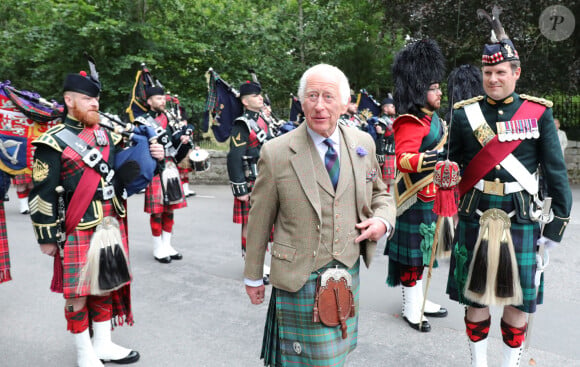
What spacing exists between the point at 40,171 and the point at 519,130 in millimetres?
2969

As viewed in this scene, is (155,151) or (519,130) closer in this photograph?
(519,130)

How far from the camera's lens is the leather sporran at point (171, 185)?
19.8 ft

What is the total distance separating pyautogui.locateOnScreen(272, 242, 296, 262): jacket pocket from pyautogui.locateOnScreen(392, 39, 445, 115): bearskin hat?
2.17 m

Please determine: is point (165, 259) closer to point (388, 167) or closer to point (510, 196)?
point (510, 196)

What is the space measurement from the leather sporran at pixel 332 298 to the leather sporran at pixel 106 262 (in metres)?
1.64

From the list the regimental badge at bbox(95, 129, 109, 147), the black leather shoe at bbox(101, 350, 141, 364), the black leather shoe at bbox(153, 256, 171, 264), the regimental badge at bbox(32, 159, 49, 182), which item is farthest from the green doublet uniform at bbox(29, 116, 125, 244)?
the black leather shoe at bbox(153, 256, 171, 264)

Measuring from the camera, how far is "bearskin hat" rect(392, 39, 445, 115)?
397 cm

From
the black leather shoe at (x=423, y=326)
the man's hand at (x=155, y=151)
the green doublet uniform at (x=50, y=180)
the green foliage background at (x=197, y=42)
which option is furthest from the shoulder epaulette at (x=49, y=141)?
the green foliage background at (x=197, y=42)

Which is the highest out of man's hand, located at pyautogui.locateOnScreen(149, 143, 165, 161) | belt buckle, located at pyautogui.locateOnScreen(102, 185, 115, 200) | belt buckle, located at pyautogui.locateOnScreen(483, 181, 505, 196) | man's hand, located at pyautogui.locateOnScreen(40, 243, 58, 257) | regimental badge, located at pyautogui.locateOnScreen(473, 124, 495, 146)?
regimental badge, located at pyautogui.locateOnScreen(473, 124, 495, 146)

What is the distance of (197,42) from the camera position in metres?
14.9

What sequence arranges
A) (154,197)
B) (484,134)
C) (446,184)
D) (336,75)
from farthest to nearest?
(154,197)
(484,134)
(446,184)
(336,75)

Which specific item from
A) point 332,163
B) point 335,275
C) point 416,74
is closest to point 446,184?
point 332,163

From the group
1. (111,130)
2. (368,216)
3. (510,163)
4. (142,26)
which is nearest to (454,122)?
(510,163)

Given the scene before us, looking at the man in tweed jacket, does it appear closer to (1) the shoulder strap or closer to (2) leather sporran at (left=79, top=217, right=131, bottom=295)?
(1) the shoulder strap
